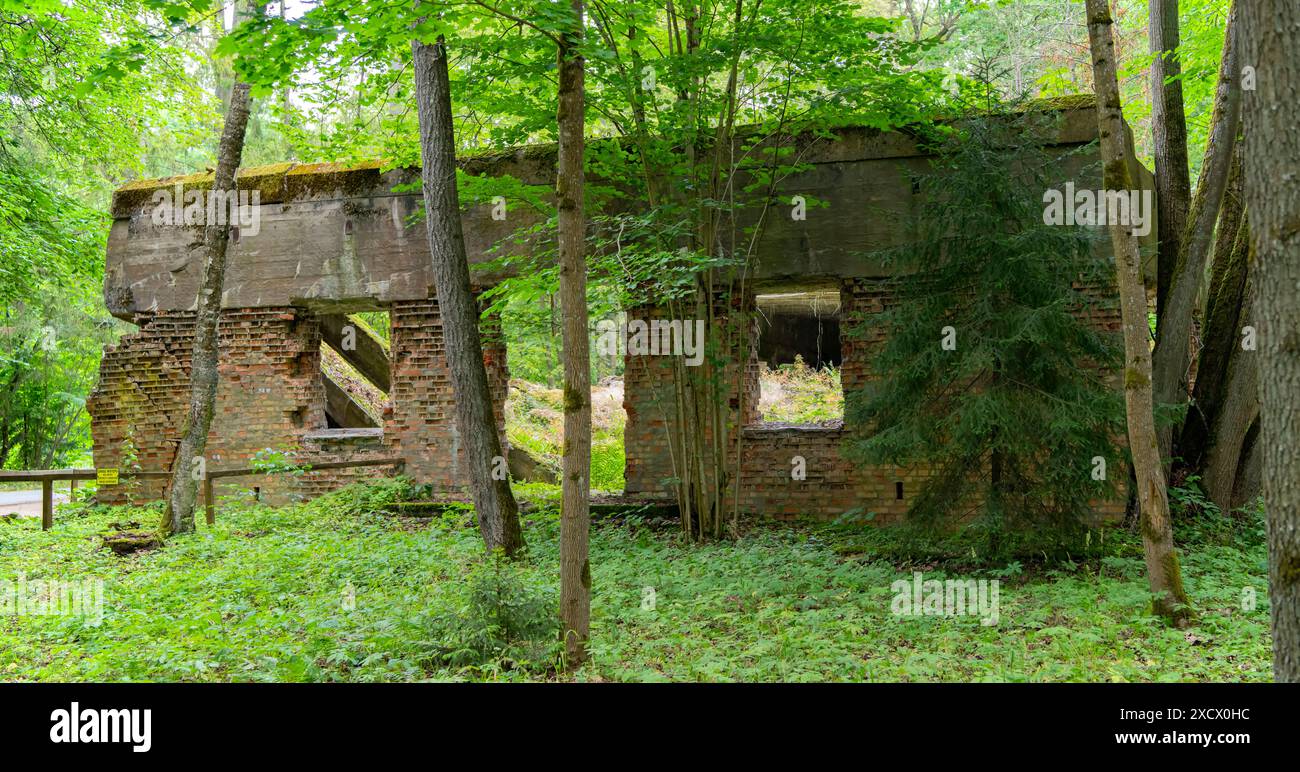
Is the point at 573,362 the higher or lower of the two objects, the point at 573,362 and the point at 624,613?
the higher

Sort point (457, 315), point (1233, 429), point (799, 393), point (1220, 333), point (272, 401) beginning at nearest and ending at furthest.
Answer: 1. point (457, 315)
2. point (1233, 429)
3. point (1220, 333)
4. point (272, 401)
5. point (799, 393)

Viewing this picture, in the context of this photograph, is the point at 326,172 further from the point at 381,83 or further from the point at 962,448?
the point at 962,448

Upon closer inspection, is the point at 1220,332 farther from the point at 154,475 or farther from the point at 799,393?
the point at 154,475

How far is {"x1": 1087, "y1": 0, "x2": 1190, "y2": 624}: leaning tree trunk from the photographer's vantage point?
5.93 m

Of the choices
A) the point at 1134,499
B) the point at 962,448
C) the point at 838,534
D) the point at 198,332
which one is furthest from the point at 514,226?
the point at 1134,499

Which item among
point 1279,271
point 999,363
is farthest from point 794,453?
point 1279,271

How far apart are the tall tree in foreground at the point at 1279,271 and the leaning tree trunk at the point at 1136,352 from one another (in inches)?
97.4

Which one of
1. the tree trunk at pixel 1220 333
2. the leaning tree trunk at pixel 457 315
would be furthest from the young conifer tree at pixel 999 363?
the leaning tree trunk at pixel 457 315

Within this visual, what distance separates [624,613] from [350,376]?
12.9m

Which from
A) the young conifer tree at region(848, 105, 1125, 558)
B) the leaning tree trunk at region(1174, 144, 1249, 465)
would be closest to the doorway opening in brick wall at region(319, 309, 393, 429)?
the young conifer tree at region(848, 105, 1125, 558)

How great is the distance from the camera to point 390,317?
39.5ft

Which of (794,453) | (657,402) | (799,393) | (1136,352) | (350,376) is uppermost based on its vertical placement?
(1136,352)

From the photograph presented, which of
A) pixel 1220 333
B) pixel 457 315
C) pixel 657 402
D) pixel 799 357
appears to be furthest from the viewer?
pixel 799 357

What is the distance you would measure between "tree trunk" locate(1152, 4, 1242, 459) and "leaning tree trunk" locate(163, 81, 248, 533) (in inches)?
392
